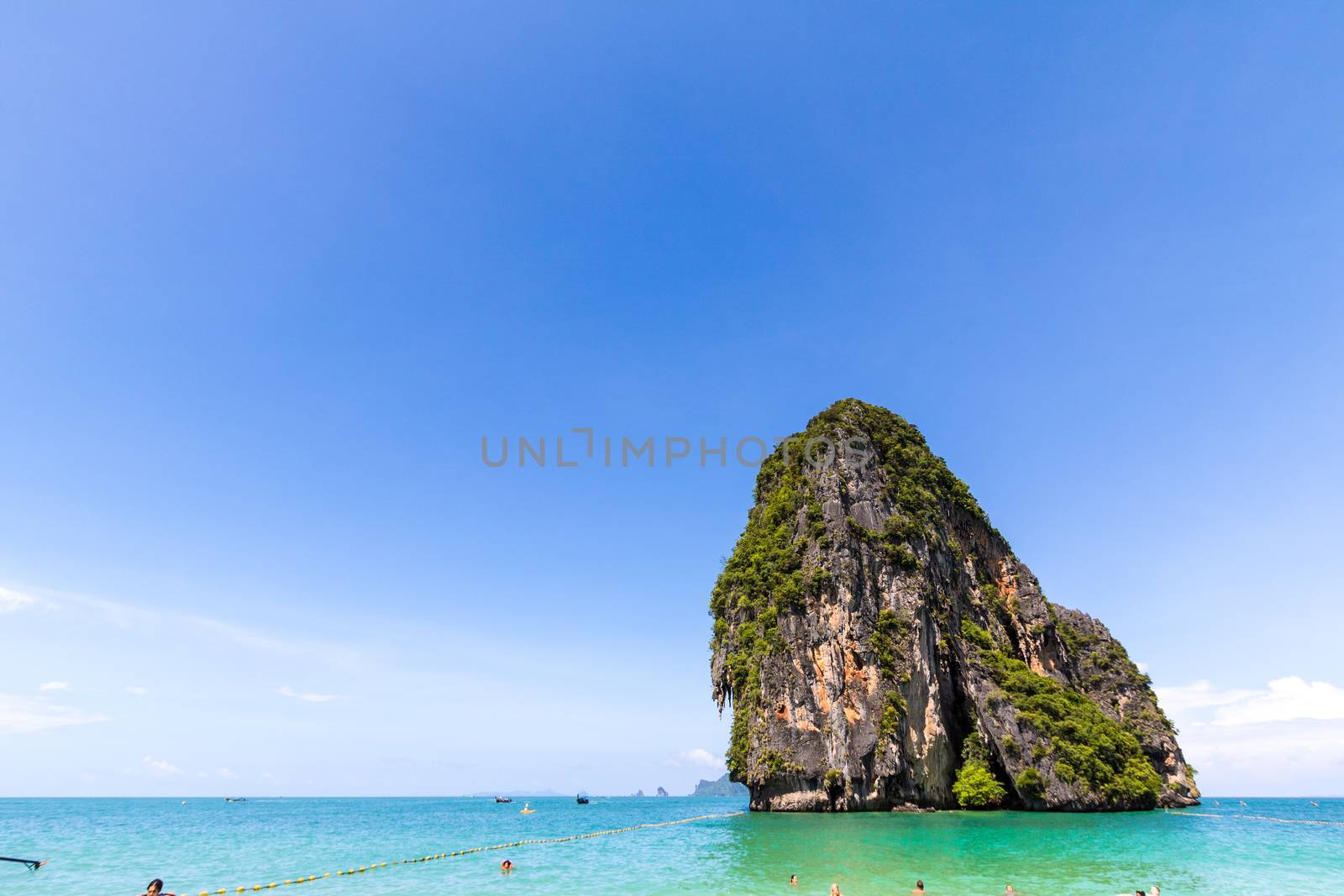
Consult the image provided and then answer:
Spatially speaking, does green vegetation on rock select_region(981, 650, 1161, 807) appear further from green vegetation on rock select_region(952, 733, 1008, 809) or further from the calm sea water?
green vegetation on rock select_region(952, 733, 1008, 809)

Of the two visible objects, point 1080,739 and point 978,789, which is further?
point 1080,739

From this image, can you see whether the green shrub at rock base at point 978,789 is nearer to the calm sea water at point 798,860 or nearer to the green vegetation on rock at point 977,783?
the green vegetation on rock at point 977,783

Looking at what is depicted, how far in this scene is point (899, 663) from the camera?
44969 mm

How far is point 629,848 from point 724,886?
14.0 meters

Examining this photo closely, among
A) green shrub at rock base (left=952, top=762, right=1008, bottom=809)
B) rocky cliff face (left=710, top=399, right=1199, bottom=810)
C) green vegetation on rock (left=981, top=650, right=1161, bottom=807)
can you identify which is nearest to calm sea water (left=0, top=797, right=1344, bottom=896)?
green vegetation on rock (left=981, top=650, right=1161, bottom=807)

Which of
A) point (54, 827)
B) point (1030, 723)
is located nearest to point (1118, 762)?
point (1030, 723)

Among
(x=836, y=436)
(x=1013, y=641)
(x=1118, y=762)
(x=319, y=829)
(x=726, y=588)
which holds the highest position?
(x=836, y=436)

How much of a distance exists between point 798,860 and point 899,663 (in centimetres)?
2280

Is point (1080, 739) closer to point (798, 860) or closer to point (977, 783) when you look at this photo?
point (977, 783)

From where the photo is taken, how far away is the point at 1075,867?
74.9 feet

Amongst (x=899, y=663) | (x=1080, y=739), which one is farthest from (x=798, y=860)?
(x=1080, y=739)

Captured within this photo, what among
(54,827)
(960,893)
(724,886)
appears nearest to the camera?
(960,893)

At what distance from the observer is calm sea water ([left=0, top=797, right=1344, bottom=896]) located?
2119 cm

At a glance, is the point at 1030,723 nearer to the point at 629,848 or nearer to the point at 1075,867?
the point at 1075,867
